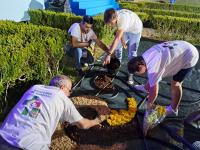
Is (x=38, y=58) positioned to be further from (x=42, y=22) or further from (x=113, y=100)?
(x=42, y=22)

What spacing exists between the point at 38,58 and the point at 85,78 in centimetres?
153

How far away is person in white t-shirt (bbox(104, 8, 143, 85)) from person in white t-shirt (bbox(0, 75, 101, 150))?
354 centimetres

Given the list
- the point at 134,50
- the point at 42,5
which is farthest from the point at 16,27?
the point at 42,5

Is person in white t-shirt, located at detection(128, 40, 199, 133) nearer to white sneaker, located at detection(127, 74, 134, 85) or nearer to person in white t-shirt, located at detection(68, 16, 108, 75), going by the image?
white sneaker, located at detection(127, 74, 134, 85)

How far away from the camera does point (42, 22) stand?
515 inches

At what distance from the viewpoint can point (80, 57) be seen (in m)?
8.27

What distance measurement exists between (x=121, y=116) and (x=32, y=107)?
2950mm

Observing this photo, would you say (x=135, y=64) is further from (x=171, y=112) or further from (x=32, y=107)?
(x=32, y=107)

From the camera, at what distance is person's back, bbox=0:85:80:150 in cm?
365

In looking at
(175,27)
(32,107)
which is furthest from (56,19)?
(32,107)

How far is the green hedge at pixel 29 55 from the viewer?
6.25m

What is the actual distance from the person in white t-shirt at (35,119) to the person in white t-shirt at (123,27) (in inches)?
139

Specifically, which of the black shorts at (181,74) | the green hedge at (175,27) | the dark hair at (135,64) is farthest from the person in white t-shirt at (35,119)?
the green hedge at (175,27)

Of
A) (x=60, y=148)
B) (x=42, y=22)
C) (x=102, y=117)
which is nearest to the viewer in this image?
(x=60, y=148)
